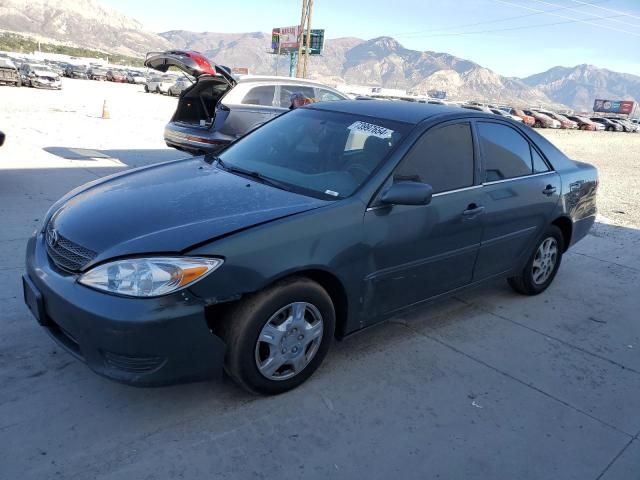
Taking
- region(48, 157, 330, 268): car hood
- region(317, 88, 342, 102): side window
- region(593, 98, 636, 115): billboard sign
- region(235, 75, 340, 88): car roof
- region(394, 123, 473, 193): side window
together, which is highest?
region(593, 98, 636, 115): billboard sign

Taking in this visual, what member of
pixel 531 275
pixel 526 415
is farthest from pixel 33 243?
pixel 531 275

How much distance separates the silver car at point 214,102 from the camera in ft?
26.2

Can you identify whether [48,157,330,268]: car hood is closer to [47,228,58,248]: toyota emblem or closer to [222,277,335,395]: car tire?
[47,228,58,248]: toyota emblem

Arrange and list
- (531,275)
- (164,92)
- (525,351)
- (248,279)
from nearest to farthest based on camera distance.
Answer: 1. (248,279)
2. (525,351)
3. (531,275)
4. (164,92)

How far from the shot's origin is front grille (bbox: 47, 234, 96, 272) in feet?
8.80

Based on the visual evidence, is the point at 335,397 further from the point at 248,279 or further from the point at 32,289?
the point at 32,289

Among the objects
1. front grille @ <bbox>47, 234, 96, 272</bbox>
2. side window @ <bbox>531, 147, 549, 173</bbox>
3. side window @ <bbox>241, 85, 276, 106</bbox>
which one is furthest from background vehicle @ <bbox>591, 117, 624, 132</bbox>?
front grille @ <bbox>47, 234, 96, 272</bbox>

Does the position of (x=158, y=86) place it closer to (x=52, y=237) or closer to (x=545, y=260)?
(x=545, y=260)

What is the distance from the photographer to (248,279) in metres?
2.67

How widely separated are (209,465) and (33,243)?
1720 millimetres

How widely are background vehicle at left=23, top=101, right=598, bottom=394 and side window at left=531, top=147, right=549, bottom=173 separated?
0.17 feet

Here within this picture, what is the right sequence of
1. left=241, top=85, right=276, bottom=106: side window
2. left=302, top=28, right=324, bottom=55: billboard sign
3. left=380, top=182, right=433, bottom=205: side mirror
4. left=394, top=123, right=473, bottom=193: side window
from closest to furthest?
left=380, top=182, right=433, bottom=205: side mirror < left=394, top=123, right=473, bottom=193: side window < left=241, top=85, right=276, bottom=106: side window < left=302, top=28, right=324, bottom=55: billboard sign

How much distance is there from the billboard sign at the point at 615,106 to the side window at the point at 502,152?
9676cm

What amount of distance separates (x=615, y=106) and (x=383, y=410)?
102 metres
